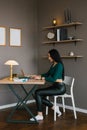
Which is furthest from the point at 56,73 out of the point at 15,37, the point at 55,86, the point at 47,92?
the point at 15,37

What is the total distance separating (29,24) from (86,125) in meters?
2.72

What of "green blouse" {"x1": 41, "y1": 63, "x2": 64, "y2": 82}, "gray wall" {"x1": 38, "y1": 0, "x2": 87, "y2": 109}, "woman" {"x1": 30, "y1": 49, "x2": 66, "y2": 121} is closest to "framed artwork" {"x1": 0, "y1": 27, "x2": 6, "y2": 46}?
"gray wall" {"x1": 38, "y1": 0, "x2": 87, "y2": 109}

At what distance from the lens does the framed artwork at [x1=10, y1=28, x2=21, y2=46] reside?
4.95 metres

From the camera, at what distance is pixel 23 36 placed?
5172 mm

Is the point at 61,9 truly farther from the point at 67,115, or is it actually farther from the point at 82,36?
the point at 67,115

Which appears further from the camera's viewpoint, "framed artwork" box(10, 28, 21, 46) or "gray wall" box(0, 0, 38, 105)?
"framed artwork" box(10, 28, 21, 46)

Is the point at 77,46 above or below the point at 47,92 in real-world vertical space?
above

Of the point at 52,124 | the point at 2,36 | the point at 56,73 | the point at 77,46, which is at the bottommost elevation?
the point at 52,124

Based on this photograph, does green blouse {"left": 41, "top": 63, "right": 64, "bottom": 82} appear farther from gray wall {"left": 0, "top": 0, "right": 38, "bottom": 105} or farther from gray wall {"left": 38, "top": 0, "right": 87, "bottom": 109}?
gray wall {"left": 0, "top": 0, "right": 38, "bottom": 105}

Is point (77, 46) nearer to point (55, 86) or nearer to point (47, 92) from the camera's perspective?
point (55, 86)

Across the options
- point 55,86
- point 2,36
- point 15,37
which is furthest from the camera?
point 15,37

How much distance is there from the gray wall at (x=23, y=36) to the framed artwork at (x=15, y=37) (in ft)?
0.30

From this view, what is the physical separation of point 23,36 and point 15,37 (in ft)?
0.78

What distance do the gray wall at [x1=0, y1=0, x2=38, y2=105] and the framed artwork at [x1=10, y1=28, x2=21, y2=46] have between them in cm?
9
